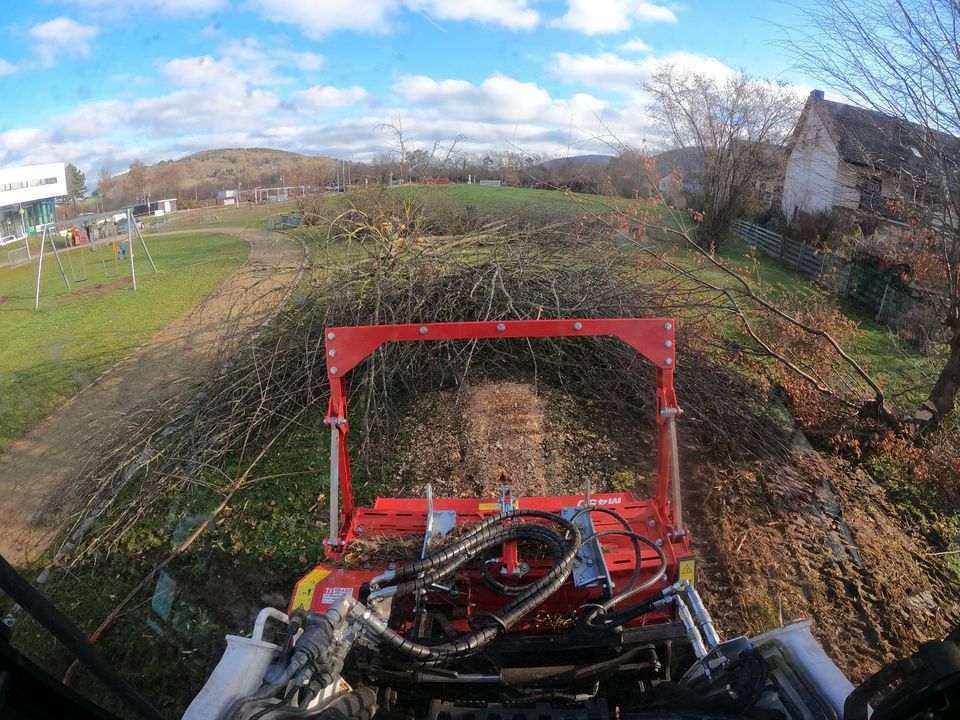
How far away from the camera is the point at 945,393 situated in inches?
243

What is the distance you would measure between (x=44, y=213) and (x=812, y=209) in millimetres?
19417

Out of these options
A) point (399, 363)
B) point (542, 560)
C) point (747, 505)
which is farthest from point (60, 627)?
point (399, 363)

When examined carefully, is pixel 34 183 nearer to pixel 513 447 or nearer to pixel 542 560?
pixel 513 447

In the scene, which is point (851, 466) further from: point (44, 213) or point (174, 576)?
point (44, 213)

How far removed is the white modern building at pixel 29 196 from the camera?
12.7 meters

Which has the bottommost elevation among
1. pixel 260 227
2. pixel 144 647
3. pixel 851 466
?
pixel 144 647

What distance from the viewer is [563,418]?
20.7 feet

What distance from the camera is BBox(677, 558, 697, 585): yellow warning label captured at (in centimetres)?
304

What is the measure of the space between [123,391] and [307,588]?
7.44m

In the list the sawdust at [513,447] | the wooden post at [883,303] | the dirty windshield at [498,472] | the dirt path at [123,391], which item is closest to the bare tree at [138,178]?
the dirty windshield at [498,472]

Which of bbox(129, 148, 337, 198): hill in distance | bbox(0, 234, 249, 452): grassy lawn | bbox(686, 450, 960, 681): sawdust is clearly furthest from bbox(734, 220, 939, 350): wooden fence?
bbox(0, 234, 249, 452): grassy lawn

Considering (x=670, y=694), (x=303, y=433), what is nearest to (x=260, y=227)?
(x=303, y=433)

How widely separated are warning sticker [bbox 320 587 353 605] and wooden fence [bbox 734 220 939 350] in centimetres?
917

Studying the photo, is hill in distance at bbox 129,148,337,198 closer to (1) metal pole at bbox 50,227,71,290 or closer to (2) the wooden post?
(1) metal pole at bbox 50,227,71,290
